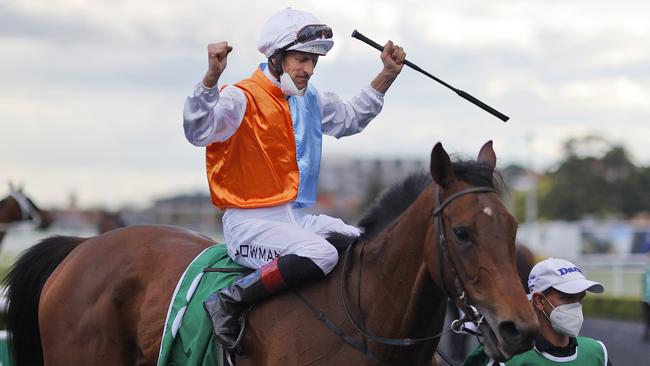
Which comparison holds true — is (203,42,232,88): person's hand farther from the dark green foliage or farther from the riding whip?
the dark green foliage

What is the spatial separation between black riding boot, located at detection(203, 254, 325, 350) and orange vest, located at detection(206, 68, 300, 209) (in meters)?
0.37

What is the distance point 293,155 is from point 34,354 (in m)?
2.10

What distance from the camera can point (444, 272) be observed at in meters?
3.62

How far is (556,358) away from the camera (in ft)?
13.4

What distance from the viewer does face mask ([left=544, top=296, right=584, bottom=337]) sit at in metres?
4.03

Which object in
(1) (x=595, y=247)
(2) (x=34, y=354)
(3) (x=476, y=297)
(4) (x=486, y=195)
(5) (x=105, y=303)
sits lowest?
(1) (x=595, y=247)

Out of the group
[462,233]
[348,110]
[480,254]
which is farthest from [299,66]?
[480,254]

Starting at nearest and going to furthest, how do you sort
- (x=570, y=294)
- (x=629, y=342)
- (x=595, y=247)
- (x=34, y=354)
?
(x=570, y=294) < (x=34, y=354) < (x=629, y=342) < (x=595, y=247)

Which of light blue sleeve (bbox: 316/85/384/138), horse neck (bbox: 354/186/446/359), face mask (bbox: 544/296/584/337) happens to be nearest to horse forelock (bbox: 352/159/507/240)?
horse neck (bbox: 354/186/446/359)

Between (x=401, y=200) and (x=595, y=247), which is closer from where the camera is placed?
(x=401, y=200)

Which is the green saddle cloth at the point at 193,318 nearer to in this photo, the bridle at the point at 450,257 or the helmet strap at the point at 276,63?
the helmet strap at the point at 276,63

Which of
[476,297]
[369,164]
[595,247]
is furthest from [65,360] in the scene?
[369,164]

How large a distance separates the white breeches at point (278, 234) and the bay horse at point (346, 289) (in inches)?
5.4

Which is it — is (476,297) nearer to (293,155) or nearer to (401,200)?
(401,200)
